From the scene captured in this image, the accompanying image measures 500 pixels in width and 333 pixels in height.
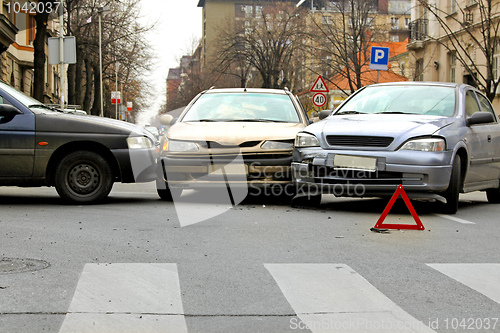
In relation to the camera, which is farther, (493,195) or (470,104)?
(493,195)

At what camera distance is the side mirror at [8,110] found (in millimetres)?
9242

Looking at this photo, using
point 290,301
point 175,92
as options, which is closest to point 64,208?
point 290,301

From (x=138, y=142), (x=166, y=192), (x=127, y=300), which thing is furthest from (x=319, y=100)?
(x=127, y=300)

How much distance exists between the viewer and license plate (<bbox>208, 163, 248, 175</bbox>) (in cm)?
958

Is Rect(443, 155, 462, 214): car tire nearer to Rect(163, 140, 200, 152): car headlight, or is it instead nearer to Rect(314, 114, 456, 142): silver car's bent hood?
Rect(314, 114, 456, 142): silver car's bent hood

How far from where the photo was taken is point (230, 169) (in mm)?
9578

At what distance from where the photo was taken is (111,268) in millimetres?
5277

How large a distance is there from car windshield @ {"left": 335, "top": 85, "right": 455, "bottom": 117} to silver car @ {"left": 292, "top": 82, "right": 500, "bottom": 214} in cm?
1

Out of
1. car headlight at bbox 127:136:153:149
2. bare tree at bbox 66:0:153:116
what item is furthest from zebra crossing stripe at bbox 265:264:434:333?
bare tree at bbox 66:0:153:116

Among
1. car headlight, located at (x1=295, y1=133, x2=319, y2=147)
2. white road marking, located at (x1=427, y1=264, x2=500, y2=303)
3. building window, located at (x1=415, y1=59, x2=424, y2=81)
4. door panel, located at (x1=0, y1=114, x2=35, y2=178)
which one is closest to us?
white road marking, located at (x1=427, y1=264, x2=500, y2=303)

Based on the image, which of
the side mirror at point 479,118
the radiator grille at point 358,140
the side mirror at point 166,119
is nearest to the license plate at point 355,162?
the radiator grille at point 358,140

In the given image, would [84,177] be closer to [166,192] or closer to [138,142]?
[138,142]

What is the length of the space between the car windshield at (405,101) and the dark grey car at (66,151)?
3102 millimetres

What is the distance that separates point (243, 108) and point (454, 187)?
11.7 ft
